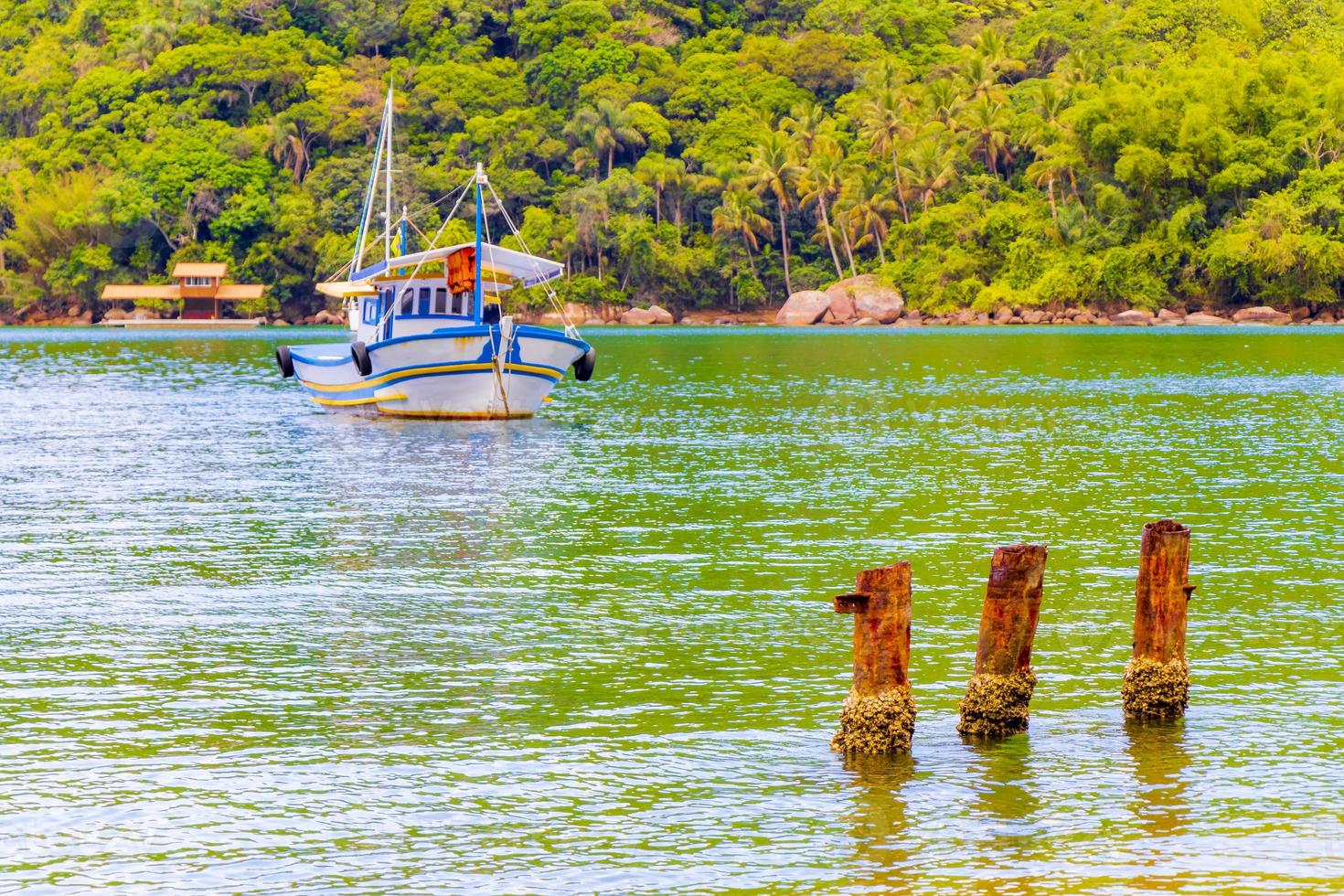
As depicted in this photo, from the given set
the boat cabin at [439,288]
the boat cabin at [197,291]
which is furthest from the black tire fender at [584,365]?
the boat cabin at [197,291]

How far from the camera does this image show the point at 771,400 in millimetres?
51688

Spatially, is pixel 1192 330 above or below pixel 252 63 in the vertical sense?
below

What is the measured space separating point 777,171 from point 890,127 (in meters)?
9.25

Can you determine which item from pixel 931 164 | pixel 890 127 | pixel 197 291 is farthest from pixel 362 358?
pixel 197 291

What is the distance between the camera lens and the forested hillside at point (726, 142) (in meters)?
112

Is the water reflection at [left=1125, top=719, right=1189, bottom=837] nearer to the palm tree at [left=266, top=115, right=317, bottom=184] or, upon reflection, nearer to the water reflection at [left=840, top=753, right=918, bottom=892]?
the water reflection at [left=840, top=753, right=918, bottom=892]

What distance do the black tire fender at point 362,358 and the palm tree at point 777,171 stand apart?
8929cm

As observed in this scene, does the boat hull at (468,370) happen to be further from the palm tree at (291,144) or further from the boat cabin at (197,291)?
the palm tree at (291,144)

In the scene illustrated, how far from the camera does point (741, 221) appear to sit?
434ft

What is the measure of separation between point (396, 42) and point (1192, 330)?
9572 cm

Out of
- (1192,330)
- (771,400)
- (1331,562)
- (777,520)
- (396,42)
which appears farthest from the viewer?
(396,42)

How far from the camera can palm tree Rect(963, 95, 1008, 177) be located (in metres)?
129

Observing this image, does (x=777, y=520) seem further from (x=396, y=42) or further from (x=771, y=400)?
(x=396, y=42)

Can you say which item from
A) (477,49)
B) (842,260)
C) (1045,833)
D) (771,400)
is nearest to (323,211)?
(477,49)
